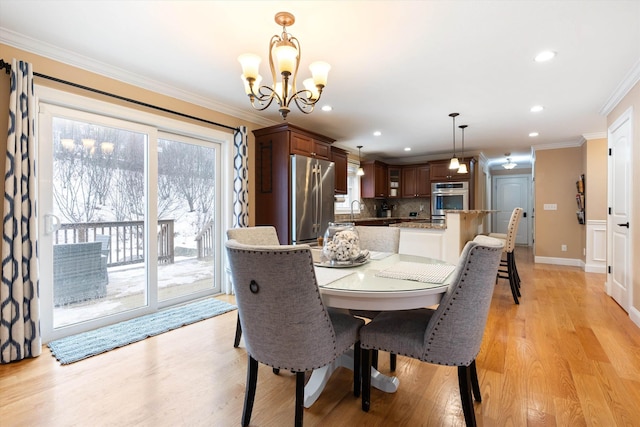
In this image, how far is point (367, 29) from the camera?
213cm

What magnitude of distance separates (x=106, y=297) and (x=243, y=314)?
232 centimetres

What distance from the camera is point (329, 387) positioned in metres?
1.93

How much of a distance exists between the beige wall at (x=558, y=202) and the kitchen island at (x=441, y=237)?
9.94 feet

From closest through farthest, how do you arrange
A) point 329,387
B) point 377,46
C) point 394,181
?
point 329,387
point 377,46
point 394,181

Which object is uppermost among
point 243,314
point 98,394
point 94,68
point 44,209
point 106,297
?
point 94,68

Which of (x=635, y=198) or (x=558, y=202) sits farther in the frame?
(x=558, y=202)

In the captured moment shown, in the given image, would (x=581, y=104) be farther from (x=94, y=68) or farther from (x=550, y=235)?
(x=94, y=68)

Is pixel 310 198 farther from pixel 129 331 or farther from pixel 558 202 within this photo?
pixel 558 202

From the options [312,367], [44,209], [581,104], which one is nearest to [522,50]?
[581,104]

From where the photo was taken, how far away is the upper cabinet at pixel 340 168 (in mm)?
5273

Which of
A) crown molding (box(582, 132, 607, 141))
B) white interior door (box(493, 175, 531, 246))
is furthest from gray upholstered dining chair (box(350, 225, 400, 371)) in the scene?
white interior door (box(493, 175, 531, 246))

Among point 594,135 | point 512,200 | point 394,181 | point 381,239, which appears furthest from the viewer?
point 512,200

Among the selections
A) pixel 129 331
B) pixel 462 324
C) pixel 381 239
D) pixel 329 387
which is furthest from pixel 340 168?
pixel 462 324

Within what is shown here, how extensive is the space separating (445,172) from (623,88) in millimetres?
3518
